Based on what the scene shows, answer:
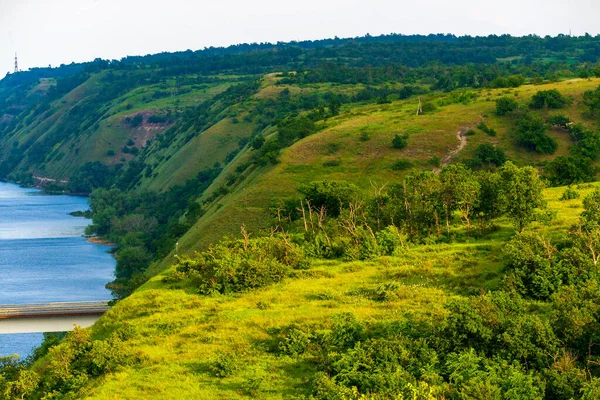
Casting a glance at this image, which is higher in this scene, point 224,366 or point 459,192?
point 459,192

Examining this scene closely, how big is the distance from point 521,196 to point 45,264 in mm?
90696

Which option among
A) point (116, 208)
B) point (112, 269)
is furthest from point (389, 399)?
point (116, 208)

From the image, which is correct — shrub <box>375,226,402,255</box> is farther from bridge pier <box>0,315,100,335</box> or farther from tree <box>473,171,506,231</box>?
bridge pier <box>0,315,100,335</box>

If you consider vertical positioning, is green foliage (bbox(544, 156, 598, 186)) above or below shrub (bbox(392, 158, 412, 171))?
above

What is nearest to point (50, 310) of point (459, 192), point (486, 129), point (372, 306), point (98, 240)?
point (372, 306)

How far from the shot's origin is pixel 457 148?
111 m

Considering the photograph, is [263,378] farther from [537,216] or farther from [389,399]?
[537,216]

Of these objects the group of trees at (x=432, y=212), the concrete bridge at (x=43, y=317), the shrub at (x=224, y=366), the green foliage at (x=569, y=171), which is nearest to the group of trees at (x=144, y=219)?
the concrete bridge at (x=43, y=317)

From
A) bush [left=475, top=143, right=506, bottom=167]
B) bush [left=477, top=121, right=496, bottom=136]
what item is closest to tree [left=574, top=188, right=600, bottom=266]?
bush [left=475, top=143, right=506, bottom=167]

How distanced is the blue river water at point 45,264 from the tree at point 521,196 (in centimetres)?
4814

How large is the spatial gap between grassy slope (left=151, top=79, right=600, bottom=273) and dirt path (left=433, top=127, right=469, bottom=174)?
2.22ft

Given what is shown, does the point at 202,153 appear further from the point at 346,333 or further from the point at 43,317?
the point at 346,333

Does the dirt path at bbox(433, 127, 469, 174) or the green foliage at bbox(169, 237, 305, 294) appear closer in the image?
the green foliage at bbox(169, 237, 305, 294)

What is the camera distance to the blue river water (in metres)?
104
